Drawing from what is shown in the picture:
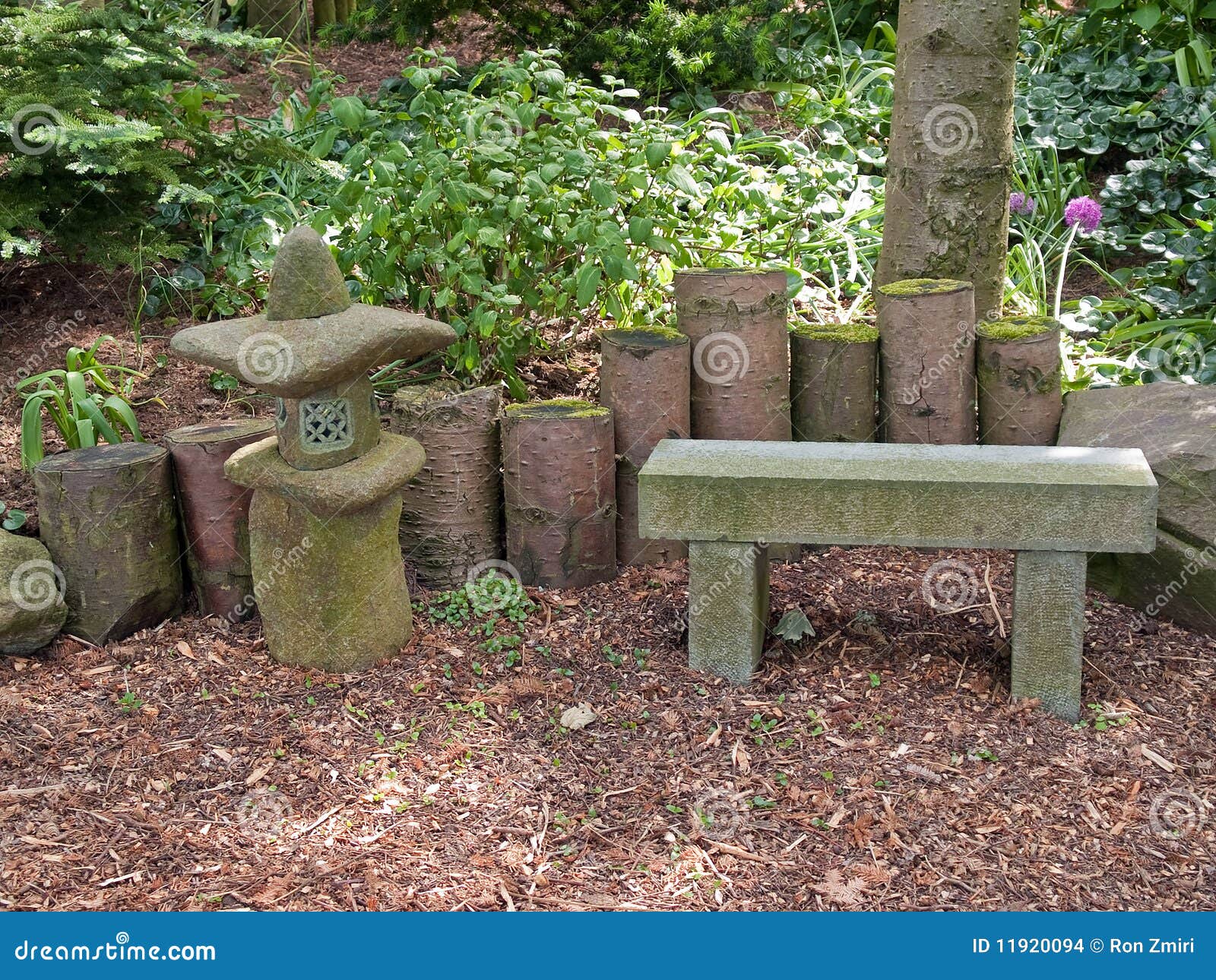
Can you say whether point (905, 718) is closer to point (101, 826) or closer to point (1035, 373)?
point (1035, 373)

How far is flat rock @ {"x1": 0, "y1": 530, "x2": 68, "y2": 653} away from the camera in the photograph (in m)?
3.63

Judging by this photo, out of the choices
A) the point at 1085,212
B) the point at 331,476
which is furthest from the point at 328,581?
the point at 1085,212

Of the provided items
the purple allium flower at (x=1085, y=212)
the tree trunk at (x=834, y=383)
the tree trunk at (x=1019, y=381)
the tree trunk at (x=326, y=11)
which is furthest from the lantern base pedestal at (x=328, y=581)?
the tree trunk at (x=326, y=11)

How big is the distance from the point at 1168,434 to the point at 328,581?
265cm

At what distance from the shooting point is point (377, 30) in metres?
6.29

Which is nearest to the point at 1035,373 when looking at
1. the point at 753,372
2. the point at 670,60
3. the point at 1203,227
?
the point at 753,372

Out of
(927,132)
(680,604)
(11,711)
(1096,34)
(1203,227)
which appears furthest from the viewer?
(1096,34)

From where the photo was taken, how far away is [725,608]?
11.5 feet

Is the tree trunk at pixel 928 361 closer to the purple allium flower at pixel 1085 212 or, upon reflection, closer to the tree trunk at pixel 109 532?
the purple allium flower at pixel 1085 212

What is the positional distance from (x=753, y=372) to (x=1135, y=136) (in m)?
3.38

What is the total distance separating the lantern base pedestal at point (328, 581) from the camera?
3514 mm

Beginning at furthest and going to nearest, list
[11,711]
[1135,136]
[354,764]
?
[1135,136] → [11,711] → [354,764]

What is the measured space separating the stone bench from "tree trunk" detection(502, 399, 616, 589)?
1.46 ft

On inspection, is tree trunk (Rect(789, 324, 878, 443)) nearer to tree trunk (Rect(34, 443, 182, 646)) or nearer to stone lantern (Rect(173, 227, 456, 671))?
stone lantern (Rect(173, 227, 456, 671))
